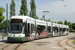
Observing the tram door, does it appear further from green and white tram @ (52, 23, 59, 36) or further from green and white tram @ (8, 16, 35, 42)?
green and white tram @ (52, 23, 59, 36)

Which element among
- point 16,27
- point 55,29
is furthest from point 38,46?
point 55,29

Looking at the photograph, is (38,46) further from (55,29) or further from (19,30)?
(55,29)

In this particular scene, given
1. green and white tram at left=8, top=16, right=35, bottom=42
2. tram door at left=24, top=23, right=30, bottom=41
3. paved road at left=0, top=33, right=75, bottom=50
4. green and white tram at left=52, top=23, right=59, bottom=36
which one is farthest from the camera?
green and white tram at left=52, top=23, right=59, bottom=36

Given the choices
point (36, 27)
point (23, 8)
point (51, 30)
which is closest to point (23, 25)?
point (36, 27)

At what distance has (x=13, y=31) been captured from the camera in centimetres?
1803

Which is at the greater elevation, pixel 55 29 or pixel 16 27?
pixel 16 27

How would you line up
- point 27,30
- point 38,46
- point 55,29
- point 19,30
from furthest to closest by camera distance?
point 55,29 → point 27,30 → point 19,30 → point 38,46

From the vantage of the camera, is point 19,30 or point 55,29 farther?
point 55,29

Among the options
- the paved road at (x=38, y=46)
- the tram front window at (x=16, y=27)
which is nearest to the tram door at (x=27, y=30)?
the tram front window at (x=16, y=27)

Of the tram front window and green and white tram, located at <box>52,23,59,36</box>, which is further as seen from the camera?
green and white tram, located at <box>52,23,59,36</box>

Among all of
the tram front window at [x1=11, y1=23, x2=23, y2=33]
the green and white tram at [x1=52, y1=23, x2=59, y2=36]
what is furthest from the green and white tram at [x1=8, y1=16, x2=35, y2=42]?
the green and white tram at [x1=52, y1=23, x2=59, y2=36]

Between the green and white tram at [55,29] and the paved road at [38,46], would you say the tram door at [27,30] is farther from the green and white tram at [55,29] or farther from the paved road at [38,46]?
the green and white tram at [55,29]

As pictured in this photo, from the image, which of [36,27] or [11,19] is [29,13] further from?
[11,19]

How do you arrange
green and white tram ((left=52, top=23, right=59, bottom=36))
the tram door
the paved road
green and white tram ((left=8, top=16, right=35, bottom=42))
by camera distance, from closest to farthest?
the paved road
green and white tram ((left=8, top=16, right=35, bottom=42))
the tram door
green and white tram ((left=52, top=23, right=59, bottom=36))
